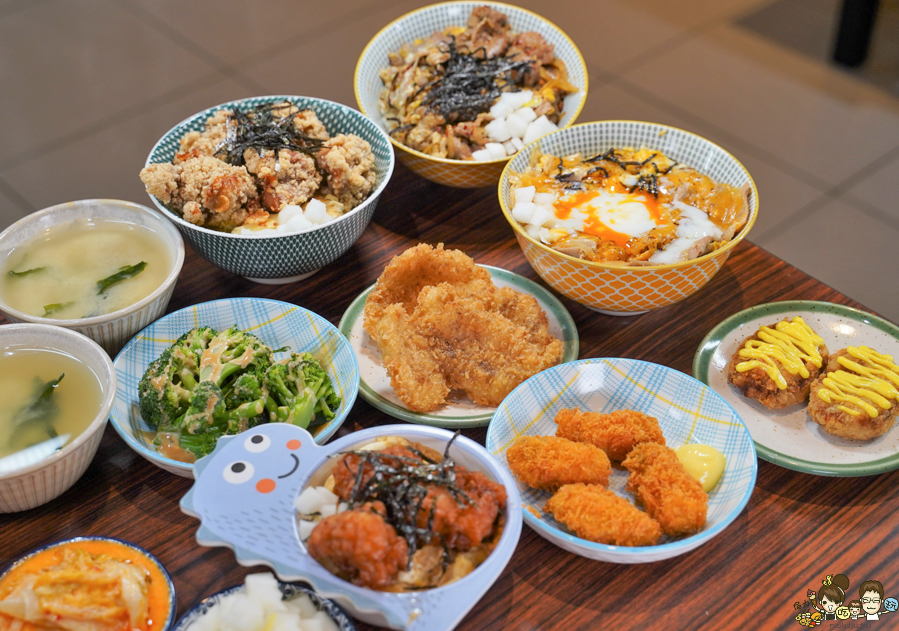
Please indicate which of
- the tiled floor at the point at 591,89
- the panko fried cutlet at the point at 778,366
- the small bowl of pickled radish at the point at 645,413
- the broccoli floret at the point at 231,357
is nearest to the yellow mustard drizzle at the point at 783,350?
the panko fried cutlet at the point at 778,366

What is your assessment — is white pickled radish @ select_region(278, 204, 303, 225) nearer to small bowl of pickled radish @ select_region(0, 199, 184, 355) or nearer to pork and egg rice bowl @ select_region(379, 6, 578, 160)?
small bowl of pickled radish @ select_region(0, 199, 184, 355)

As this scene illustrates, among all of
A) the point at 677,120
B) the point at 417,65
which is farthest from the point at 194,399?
the point at 677,120

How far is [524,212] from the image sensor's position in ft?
7.87

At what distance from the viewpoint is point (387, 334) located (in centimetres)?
210

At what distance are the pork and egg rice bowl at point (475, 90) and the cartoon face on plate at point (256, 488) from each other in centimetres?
152

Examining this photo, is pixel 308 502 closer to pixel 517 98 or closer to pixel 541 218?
pixel 541 218

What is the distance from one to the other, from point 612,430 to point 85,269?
1.63 m

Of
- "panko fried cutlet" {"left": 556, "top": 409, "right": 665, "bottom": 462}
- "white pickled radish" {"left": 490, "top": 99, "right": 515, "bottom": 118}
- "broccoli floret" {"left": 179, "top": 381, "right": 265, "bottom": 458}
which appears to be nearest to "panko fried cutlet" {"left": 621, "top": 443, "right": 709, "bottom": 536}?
"panko fried cutlet" {"left": 556, "top": 409, "right": 665, "bottom": 462}

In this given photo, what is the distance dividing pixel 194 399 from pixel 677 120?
4301 millimetres

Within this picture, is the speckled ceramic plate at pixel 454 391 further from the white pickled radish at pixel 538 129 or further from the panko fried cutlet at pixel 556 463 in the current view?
the white pickled radish at pixel 538 129

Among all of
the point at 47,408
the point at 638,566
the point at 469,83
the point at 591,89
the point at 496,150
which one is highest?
the point at 469,83

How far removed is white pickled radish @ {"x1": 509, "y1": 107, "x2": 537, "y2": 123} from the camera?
9.51 feet

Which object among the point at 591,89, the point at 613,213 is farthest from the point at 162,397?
the point at 591,89

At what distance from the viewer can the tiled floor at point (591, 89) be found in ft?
14.8
